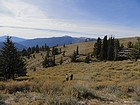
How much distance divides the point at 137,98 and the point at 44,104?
394cm

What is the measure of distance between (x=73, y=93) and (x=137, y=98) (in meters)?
2.52

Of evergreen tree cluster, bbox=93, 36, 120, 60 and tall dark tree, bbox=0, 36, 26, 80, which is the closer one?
tall dark tree, bbox=0, 36, 26, 80

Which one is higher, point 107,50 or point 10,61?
point 10,61

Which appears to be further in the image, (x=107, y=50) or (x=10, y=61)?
(x=107, y=50)

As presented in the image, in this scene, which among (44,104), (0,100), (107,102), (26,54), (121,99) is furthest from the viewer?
(26,54)

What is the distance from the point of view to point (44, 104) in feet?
22.8

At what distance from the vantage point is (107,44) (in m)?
92.3

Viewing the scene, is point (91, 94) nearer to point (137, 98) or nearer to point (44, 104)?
point (137, 98)

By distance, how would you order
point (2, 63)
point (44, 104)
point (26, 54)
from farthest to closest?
point (26, 54) → point (2, 63) → point (44, 104)

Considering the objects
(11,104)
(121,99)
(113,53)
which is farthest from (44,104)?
(113,53)

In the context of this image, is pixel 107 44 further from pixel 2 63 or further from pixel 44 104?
pixel 44 104

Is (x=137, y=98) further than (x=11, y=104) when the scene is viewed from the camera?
Yes

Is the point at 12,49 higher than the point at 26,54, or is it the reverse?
the point at 12,49

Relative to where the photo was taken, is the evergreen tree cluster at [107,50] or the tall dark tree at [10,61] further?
the evergreen tree cluster at [107,50]
